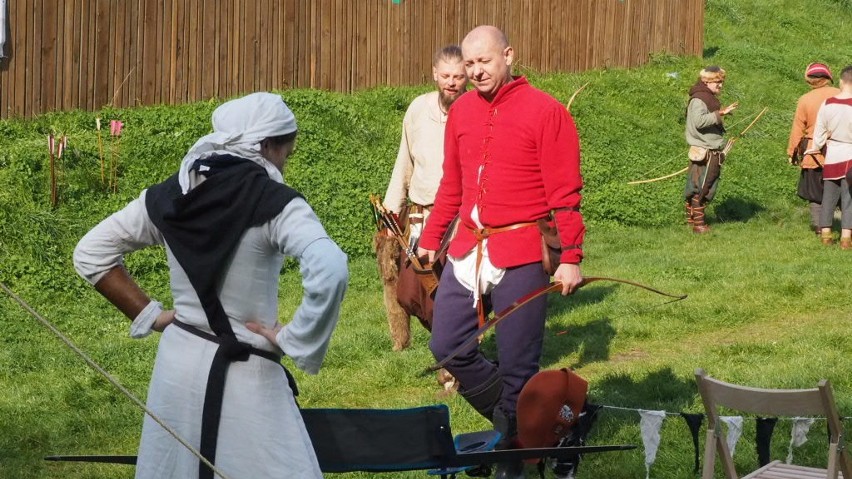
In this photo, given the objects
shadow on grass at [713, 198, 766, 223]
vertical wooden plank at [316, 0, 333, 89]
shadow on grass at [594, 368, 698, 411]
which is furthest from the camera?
vertical wooden plank at [316, 0, 333, 89]

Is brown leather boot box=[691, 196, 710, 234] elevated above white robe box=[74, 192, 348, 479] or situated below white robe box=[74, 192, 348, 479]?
below

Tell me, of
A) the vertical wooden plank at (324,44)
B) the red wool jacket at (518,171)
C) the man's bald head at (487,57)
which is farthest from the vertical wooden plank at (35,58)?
the man's bald head at (487,57)

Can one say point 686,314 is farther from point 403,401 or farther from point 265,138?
point 265,138

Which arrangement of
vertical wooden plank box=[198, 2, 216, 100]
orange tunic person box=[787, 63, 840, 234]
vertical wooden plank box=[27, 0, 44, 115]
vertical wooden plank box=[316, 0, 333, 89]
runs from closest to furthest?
vertical wooden plank box=[27, 0, 44, 115], orange tunic person box=[787, 63, 840, 234], vertical wooden plank box=[198, 2, 216, 100], vertical wooden plank box=[316, 0, 333, 89]

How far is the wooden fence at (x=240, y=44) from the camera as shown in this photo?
12562mm

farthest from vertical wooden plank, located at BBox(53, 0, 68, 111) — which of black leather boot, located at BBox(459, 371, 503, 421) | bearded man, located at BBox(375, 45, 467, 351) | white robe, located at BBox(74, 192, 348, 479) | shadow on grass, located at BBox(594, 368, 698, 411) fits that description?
white robe, located at BBox(74, 192, 348, 479)

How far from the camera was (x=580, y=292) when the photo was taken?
34.4 feet

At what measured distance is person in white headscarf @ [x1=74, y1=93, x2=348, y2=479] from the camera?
3705mm

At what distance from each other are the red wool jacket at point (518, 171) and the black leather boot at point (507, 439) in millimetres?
696

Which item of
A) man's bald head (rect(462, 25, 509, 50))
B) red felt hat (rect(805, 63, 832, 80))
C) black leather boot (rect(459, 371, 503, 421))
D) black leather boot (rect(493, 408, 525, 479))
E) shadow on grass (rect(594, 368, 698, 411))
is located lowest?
shadow on grass (rect(594, 368, 698, 411))

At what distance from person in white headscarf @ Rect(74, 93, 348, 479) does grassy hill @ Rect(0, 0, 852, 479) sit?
2.56m

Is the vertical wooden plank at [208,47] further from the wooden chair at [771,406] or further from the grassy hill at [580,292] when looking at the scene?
the wooden chair at [771,406]

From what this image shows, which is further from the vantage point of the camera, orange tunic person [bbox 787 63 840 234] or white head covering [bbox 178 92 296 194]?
orange tunic person [bbox 787 63 840 234]

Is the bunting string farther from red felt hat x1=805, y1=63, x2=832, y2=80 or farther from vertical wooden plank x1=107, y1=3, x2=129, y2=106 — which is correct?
vertical wooden plank x1=107, y1=3, x2=129, y2=106
